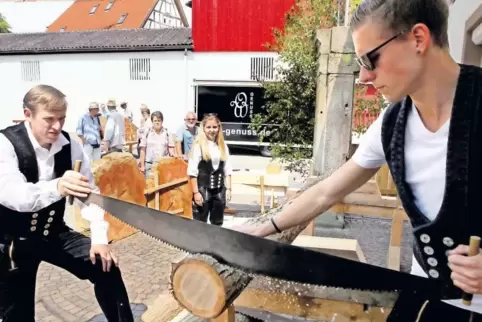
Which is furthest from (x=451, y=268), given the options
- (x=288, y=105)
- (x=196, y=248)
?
(x=288, y=105)

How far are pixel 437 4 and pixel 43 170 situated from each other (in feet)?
8.67

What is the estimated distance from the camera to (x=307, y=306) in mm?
2445

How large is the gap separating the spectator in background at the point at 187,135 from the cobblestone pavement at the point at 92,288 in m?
2.29

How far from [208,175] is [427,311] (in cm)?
434

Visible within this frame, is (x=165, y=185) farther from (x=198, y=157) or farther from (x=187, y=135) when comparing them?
(x=187, y=135)

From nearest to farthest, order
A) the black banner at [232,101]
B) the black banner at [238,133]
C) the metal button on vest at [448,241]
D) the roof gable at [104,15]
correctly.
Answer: the metal button on vest at [448,241], the black banner at [238,133], the black banner at [232,101], the roof gable at [104,15]

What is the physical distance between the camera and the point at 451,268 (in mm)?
1272

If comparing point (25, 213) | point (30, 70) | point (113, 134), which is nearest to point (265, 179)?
point (113, 134)

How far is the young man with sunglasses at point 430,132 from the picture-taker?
125 cm

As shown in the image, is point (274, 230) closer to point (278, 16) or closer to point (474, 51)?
point (474, 51)

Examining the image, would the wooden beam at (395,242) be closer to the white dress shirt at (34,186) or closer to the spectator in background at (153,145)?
the white dress shirt at (34,186)

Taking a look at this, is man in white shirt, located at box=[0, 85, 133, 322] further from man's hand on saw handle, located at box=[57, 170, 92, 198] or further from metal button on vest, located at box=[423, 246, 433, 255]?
metal button on vest, located at box=[423, 246, 433, 255]

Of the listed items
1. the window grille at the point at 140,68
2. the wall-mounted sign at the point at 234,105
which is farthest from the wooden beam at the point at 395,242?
the window grille at the point at 140,68

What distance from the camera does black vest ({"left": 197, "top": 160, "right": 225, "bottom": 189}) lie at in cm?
563
